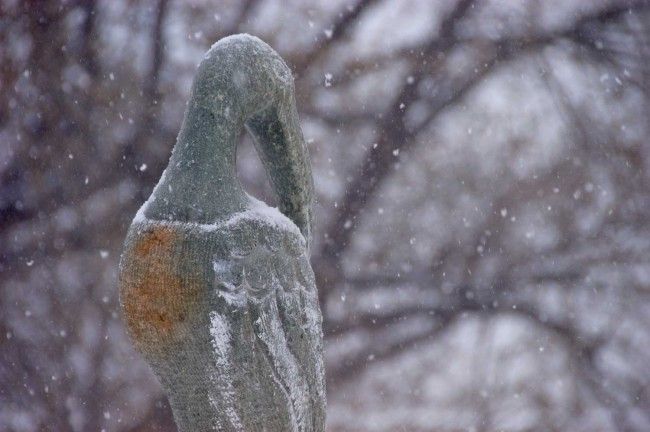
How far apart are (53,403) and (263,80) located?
8.16 ft

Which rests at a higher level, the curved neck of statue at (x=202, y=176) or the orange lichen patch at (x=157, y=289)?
the curved neck of statue at (x=202, y=176)

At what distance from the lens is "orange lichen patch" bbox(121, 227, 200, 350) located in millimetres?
1231

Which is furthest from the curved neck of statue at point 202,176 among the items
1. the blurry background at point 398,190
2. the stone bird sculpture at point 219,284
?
the blurry background at point 398,190

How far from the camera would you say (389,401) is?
3494 millimetres

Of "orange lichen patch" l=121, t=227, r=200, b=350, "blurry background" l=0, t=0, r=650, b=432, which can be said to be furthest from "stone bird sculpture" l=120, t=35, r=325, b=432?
"blurry background" l=0, t=0, r=650, b=432

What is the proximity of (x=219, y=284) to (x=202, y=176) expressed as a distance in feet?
0.56

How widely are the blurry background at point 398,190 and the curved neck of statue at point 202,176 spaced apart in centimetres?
201

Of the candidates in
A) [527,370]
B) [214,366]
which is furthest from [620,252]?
[214,366]

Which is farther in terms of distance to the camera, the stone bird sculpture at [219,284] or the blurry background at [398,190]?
the blurry background at [398,190]

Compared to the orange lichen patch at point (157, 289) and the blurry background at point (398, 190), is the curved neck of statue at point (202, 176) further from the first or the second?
the blurry background at point (398, 190)

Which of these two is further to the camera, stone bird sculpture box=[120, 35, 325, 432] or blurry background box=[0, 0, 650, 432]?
blurry background box=[0, 0, 650, 432]

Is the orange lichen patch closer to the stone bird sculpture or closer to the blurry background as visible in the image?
the stone bird sculpture

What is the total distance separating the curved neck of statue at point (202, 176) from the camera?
49.7 inches

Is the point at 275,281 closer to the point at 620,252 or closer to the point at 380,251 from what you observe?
the point at 380,251
